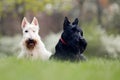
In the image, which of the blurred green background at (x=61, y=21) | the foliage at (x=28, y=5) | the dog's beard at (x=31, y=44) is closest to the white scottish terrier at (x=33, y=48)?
the dog's beard at (x=31, y=44)

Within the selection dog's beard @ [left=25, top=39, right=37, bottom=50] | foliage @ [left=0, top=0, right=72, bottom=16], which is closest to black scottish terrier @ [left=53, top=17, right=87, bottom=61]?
dog's beard @ [left=25, top=39, right=37, bottom=50]

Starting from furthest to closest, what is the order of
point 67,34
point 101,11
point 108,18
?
point 101,11
point 108,18
point 67,34

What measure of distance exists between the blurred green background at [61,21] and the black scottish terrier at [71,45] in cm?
1096

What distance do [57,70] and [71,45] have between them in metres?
2.33

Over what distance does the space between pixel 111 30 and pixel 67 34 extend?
15.2 metres

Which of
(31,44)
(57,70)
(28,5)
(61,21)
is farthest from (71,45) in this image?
(61,21)

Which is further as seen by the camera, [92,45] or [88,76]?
[92,45]

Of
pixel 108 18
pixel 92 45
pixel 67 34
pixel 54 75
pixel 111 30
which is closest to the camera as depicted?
pixel 54 75

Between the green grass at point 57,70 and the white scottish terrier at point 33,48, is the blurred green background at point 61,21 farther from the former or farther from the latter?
the green grass at point 57,70

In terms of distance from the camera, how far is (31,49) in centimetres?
1181

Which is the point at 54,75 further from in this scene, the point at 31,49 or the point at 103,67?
the point at 31,49

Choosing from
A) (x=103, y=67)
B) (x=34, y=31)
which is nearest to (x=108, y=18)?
(x=34, y=31)

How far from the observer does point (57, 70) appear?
29.7 feet

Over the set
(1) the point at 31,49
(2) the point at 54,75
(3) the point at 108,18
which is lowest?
(2) the point at 54,75
